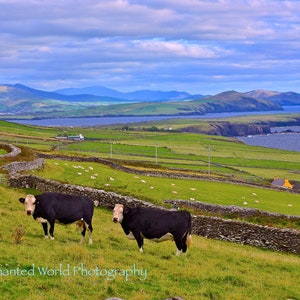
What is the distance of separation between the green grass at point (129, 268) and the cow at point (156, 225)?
0.65 m

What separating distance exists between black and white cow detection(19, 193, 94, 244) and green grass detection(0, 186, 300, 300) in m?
0.79

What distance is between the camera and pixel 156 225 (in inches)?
772

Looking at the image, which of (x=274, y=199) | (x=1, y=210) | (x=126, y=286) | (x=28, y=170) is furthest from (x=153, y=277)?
(x=274, y=199)

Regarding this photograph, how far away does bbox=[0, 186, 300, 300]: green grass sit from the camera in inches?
561

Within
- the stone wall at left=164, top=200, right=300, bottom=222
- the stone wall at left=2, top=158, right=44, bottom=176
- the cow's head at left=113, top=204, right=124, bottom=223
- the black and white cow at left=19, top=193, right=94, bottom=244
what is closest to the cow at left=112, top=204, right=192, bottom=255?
the cow's head at left=113, top=204, right=124, bottom=223

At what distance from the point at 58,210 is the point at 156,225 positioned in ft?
13.9

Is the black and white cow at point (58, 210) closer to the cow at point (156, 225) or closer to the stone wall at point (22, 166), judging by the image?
the cow at point (156, 225)

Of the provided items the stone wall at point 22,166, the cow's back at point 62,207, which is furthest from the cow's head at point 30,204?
the stone wall at point 22,166

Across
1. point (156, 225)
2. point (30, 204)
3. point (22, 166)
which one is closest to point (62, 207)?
point (30, 204)

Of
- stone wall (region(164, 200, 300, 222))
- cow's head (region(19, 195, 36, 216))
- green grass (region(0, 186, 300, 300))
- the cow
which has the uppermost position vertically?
cow's head (region(19, 195, 36, 216))

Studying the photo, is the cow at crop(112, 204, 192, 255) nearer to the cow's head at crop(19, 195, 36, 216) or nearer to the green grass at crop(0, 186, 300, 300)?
the green grass at crop(0, 186, 300, 300)

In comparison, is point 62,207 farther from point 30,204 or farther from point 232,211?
point 232,211

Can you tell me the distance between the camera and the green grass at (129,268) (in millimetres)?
14252

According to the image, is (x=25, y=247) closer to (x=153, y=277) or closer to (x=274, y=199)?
(x=153, y=277)
